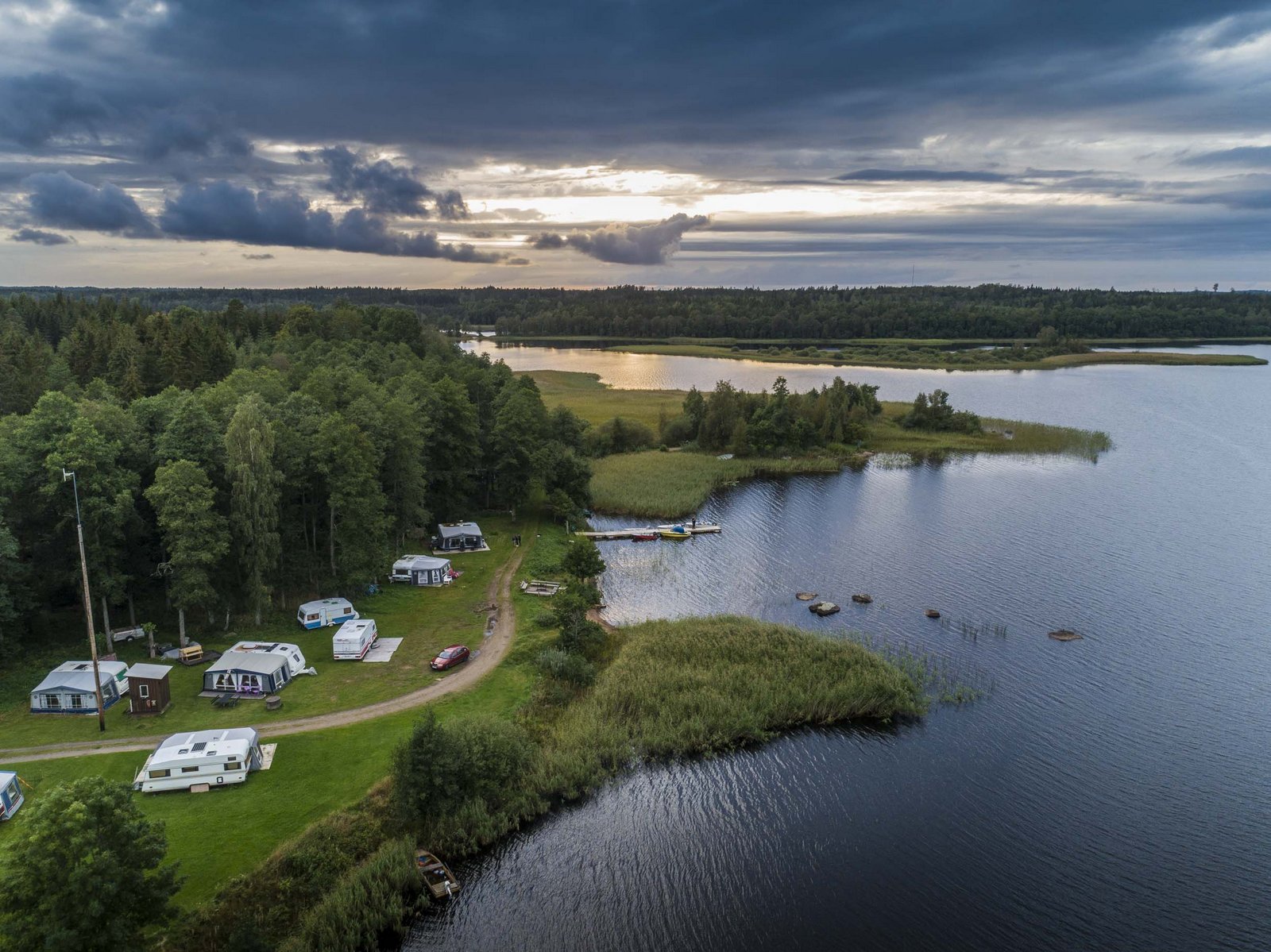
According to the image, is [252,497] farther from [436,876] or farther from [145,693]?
[436,876]

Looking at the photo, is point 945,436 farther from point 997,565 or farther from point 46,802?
point 46,802

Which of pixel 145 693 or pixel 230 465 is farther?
pixel 230 465

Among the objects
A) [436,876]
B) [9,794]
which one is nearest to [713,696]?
[436,876]

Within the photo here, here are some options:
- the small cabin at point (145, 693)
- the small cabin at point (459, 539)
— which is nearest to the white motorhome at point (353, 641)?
the small cabin at point (145, 693)

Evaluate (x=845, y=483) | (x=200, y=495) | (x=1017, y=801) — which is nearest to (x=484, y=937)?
(x=1017, y=801)

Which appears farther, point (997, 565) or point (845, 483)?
point (845, 483)

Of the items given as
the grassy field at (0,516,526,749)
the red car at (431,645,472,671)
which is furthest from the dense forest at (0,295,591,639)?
the red car at (431,645,472,671)
